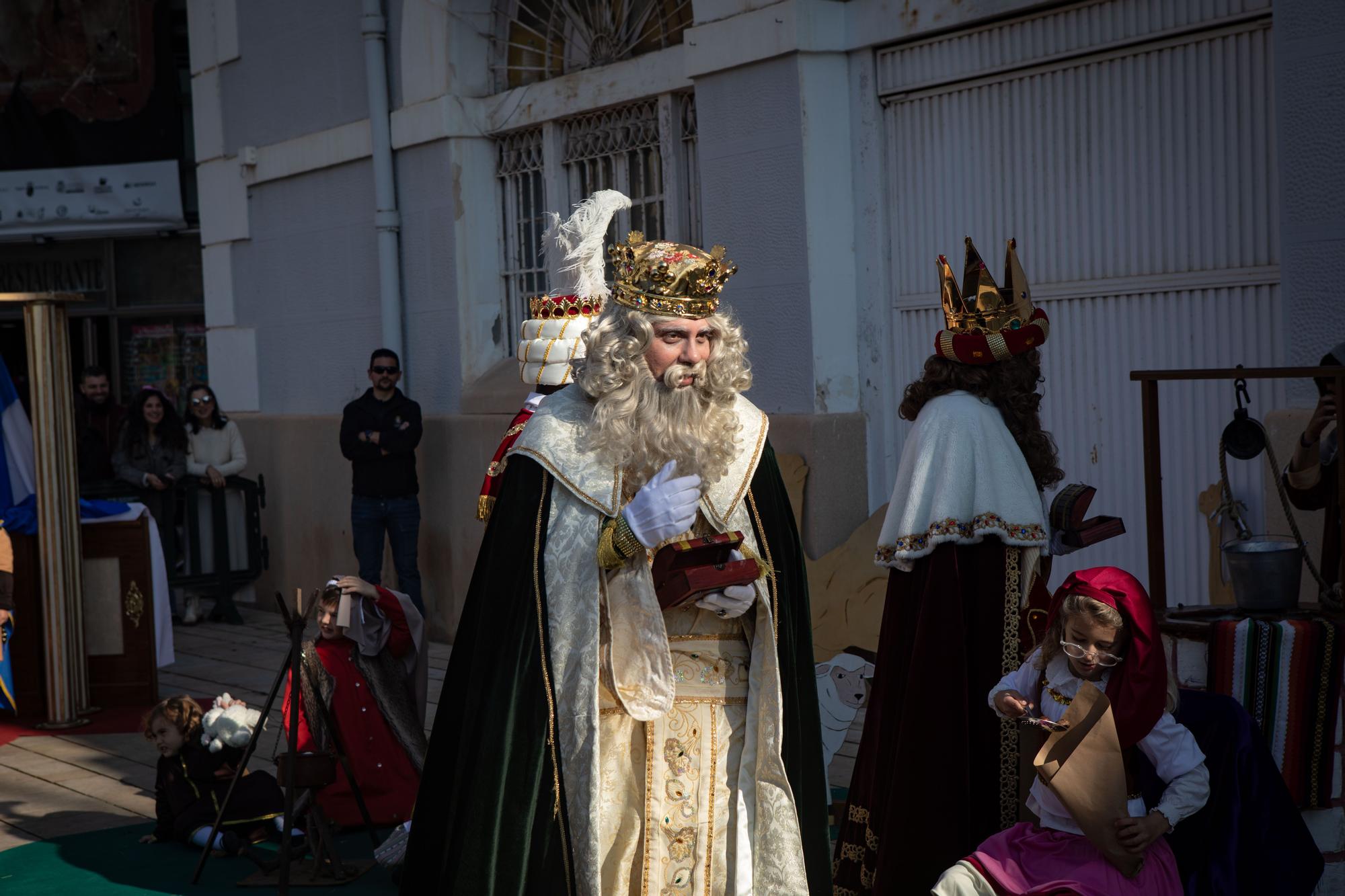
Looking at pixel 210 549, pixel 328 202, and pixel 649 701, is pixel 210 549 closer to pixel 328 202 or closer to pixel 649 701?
pixel 328 202

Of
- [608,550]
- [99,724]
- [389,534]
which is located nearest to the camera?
[608,550]

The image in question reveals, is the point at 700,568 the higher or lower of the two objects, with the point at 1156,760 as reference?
higher

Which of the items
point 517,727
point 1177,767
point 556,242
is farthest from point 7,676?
point 1177,767

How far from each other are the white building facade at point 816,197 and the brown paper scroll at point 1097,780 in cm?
244

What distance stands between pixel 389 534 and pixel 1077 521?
A: 19.9 ft

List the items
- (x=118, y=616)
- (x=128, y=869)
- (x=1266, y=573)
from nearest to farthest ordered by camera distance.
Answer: (x=1266, y=573) < (x=128, y=869) < (x=118, y=616)

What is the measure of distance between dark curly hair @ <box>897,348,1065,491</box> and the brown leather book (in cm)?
8

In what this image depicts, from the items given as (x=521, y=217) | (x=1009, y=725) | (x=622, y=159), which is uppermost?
(x=622, y=159)

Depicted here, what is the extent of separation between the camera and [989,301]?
4410mm

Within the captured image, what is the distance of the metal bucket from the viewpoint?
4059 millimetres

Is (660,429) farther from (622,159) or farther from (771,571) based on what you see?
(622,159)

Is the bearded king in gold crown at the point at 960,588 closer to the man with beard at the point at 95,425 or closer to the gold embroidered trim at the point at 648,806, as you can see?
the gold embroidered trim at the point at 648,806

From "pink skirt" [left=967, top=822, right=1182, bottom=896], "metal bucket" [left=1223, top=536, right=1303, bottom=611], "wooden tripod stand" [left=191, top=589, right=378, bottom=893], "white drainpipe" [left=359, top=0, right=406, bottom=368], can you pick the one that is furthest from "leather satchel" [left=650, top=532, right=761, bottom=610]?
"white drainpipe" [left=359, top=0, right=406, bottom=368]

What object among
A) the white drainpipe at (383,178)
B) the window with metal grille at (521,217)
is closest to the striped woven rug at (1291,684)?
the window with metal grille at (521,217)
